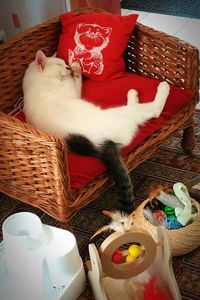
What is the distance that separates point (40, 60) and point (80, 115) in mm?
392

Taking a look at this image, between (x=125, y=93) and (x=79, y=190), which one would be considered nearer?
(x=79, y=190)

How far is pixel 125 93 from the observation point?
1.99 metres

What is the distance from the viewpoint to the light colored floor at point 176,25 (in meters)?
3.33

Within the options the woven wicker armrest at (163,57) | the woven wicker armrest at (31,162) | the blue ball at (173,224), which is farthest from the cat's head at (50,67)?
the blue ball at (173,224)

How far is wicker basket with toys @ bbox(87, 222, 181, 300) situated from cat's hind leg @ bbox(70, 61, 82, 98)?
0.80m

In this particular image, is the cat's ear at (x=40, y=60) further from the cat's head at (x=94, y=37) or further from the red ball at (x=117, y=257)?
the red ball at (x=117, y=257)

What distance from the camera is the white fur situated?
1695mm

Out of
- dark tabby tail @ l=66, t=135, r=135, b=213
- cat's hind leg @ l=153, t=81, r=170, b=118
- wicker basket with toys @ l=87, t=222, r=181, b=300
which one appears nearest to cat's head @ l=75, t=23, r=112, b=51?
cat's hind leg @ l=153, t=81, r=170, b=118

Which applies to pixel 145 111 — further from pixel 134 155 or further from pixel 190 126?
pixel 190 126

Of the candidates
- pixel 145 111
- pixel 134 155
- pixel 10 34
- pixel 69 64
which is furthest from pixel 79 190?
pixel 10 34

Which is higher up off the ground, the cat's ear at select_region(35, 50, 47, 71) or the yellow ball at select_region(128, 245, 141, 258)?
the cat's ear at select_region(35, 50, 47, 71)

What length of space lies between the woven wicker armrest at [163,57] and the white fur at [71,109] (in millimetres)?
93

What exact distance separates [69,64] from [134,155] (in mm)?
575

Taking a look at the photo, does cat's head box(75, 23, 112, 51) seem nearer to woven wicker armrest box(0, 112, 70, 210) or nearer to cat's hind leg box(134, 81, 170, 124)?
cat's hind leg box(134, 81, 170, 124)
